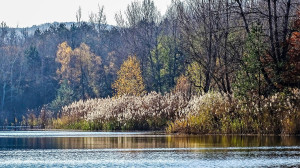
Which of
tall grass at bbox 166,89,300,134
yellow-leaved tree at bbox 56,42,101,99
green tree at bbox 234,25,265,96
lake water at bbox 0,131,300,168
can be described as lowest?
lake water at bbox 0,131,300,168

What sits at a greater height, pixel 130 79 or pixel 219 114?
pixel 130 79

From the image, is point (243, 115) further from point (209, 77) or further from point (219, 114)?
point (209, 77)

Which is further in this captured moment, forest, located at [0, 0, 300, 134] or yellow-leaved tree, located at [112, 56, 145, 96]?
yellow-leaved tree, located at [112, 56, 145, 96]

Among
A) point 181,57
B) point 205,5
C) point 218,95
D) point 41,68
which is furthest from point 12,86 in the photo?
point 218,95

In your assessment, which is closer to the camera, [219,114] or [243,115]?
[243,115]

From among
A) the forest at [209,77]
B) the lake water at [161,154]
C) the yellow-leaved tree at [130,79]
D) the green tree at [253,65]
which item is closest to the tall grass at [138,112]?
the forest at [209,77]

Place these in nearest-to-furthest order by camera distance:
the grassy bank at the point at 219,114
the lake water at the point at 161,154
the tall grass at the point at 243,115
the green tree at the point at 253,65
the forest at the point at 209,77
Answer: the lake water at the point at 161,154
the tall grass at the point at 243,115
the grassy bank at the point at 219,114
the forest at the point at 209,77
the green tree at the point at 253,65

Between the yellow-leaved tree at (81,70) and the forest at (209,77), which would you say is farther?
the yellow-leaved tree at (81,70)

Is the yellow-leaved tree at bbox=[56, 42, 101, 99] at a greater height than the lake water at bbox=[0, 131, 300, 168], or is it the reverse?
the yellow-leaved tree at bbox=[56, 42, 101, 99]

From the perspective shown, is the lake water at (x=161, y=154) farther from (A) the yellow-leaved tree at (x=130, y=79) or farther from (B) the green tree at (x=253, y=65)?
(A) the yellow-leaved tree at (x=130, y=79)

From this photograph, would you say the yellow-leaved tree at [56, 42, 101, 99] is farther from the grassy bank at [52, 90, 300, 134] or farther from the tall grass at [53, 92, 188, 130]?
the grassy bank at [52, 90, 300, 134]

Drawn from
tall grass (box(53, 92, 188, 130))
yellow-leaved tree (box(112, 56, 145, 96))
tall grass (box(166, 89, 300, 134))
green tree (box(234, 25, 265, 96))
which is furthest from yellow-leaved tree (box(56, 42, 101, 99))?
tall grass (box(166, 89, 300, 134))

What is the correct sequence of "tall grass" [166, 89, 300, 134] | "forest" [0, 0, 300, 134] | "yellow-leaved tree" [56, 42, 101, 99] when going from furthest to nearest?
"yellow-leaved tree" [56, 42, 101, 99]
"forest" [0, 0, 300, 134]
"tall grass" [166, 89, 300, 134]

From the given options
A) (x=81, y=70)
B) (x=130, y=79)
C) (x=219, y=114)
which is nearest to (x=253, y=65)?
(x=219, y=114)
